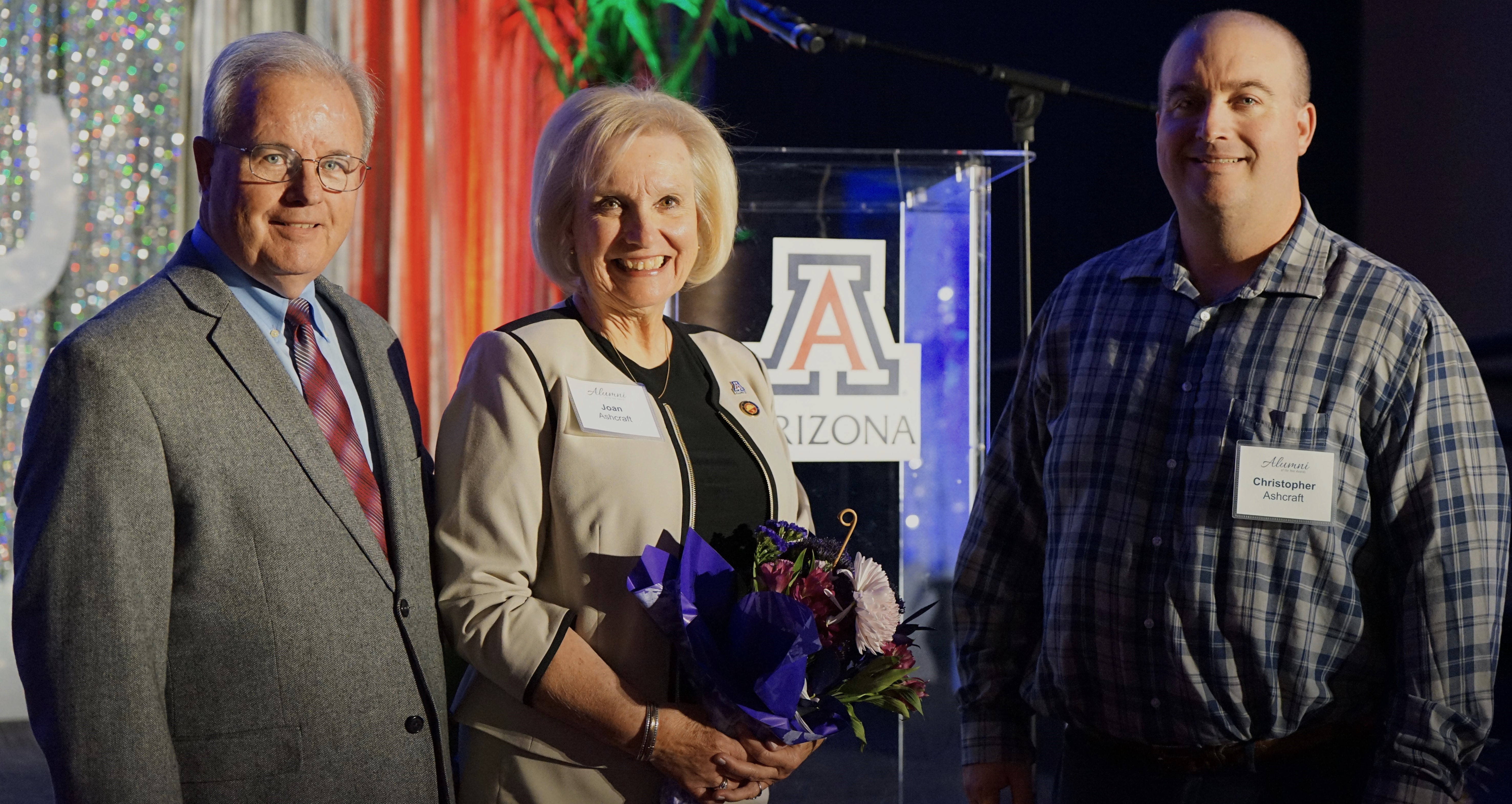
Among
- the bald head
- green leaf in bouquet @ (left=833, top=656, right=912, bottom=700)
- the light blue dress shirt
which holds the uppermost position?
the bald head

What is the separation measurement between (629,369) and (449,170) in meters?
3.24

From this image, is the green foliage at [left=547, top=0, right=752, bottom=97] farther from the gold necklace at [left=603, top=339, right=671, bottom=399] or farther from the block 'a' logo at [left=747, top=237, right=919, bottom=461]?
the gold necklace at [left=603, top=339, right=671, bottom=399]

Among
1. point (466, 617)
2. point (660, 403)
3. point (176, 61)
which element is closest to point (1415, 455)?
point (660, 403)

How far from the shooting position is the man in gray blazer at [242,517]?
1.24 meters

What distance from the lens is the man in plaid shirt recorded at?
1662mm

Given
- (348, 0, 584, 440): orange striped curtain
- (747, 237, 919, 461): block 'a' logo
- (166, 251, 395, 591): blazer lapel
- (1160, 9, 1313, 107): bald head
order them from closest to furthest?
(166, 251, 395, 591): blazer lapel < (1160, 9, 1313, 107): bald head < (747, 237, 919, 461): block 'a' logo < (348, 0, 584, 440): orange striped curtain

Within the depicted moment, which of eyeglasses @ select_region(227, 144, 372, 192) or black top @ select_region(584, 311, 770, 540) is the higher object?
eyeglasses @ select_region(227, 144, 372, 192)

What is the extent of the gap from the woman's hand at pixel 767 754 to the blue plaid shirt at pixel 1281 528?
539mm

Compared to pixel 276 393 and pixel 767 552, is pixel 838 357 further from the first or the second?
pixel 276 393

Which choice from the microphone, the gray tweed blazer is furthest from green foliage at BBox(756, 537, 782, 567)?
the microphone

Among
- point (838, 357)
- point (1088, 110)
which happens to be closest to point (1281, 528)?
point (838, 357)

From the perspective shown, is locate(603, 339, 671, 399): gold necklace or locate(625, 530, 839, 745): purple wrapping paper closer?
locate(625, 530, 839, 745): purple wrapping paper

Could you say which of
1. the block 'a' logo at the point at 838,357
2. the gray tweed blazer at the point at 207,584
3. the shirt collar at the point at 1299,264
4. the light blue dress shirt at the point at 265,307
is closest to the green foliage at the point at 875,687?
the gray tweed blazer at the point at 207,584

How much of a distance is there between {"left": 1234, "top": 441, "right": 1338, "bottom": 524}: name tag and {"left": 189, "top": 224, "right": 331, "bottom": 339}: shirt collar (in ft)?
4.58
